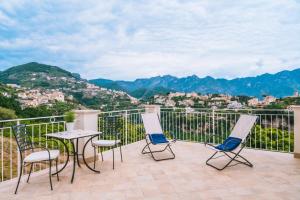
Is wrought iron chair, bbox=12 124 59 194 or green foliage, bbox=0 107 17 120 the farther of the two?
green foliage, bbox=0 107 17 120

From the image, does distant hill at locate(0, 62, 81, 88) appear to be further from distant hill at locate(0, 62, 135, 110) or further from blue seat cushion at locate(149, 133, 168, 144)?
blue seat cushion at locate(149, 133, 168, 144)

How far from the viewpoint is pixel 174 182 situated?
3775mm

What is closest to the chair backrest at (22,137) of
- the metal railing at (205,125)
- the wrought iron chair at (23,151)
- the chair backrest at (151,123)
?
the wrought iron chair at (23,151)

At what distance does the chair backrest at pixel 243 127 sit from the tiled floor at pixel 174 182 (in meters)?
0.64

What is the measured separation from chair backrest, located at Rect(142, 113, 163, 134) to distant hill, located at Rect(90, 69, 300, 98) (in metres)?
20.5

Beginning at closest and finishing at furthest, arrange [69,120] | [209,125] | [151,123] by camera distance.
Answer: [69,120]
[151,123]
[209,125]

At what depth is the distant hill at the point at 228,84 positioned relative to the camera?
31.5m

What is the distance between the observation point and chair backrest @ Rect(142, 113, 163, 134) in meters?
5.96

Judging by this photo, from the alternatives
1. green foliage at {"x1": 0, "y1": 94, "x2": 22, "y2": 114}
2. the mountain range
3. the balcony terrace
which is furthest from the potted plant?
green foliage at {"x1": 0, "y1": 94, "x2": 22, "y2": 114}

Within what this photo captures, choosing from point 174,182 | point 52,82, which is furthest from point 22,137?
point 52,82

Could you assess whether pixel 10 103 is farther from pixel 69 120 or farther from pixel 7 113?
pixel 69 120

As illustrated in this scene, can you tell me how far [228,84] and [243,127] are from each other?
127ft

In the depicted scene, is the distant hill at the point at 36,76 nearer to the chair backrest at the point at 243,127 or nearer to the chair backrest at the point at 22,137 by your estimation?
the chair backrest at the point at 22,137

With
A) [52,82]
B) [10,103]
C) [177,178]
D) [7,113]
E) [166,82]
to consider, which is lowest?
[177,178]
